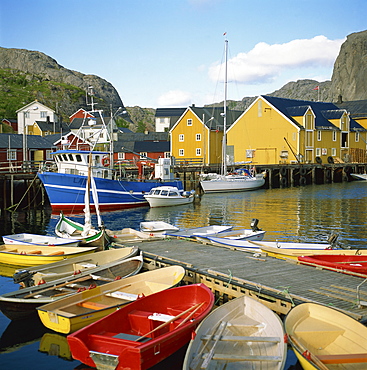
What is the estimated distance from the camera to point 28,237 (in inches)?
727

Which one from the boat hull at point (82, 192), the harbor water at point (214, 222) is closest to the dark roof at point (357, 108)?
the harbor water at point (214, 222)

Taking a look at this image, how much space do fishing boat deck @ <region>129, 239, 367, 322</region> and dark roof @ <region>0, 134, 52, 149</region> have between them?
35.6m

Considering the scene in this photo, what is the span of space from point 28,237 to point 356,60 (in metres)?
138

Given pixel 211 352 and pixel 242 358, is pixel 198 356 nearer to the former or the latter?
pixel 211 352

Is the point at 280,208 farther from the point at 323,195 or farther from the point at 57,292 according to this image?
the point at 57,292

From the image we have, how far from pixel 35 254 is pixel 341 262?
33.3 feet

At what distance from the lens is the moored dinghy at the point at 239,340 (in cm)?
749

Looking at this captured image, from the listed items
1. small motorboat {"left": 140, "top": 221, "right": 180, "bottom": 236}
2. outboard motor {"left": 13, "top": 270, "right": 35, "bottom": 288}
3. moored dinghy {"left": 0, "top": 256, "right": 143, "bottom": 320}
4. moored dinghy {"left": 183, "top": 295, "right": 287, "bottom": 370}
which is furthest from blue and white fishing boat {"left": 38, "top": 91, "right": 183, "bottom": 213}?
moored dinghy {"left": 183, "top": 295, "right": 287, "bottom": 370}

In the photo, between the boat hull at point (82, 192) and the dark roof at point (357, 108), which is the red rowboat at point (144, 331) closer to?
the boat hull at point (82, 192)

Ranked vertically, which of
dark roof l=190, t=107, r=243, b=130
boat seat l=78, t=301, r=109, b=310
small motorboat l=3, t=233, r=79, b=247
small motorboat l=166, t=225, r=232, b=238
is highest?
dark roof l=190, t=107, r=243, b=130

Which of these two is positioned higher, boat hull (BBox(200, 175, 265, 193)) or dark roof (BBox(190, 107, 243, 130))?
dark roof (BBox(190, 107, 243, 130))

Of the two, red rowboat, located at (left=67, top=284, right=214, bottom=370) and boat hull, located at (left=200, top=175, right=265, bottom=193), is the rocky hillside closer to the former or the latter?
boat hull, located at (left=200, top=175, right=265, bottom=193)

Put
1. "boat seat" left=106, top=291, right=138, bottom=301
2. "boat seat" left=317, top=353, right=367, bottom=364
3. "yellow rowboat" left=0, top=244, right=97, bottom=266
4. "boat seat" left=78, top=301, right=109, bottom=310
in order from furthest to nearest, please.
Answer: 1. "yellow rowboat" left=0, top=244, right=97, bottom=266
2. "boat seat" left=106, top=291, right=138, bottom=301
3. "boat seat" left=78, top=301, right=109, bottom=310
4. "boat seat" left=317, top=353, right=367, bottom=364

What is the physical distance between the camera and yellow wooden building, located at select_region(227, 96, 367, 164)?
59.4 metres
